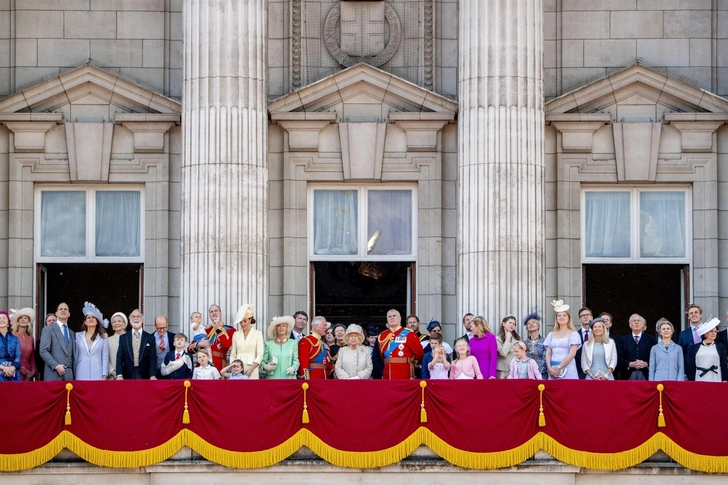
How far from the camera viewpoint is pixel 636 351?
26.3 m

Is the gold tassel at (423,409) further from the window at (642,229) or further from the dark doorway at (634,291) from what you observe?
the window at (642,229)

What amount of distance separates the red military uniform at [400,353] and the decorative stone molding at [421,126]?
6.46 metres

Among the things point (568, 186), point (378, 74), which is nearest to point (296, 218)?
point (378, 74)

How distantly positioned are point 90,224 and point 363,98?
6.14 m

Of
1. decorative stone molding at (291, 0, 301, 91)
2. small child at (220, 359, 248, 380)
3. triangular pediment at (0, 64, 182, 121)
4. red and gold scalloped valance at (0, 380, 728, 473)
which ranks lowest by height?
red and gold scalloped valance at (0, 380, 728, 473)

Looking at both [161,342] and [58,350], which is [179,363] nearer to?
[161,342]

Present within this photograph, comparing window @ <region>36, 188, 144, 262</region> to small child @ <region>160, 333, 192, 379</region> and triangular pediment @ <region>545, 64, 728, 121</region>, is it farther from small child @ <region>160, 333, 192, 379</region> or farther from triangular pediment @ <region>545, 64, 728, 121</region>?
Result: triangular pediment @ <region>545, 64, 728, 121</region>

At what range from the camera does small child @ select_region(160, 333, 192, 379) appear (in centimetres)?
2559

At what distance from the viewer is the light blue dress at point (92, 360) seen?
1026 inches

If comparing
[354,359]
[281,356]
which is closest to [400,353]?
[354,359]

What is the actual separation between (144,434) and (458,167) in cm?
864

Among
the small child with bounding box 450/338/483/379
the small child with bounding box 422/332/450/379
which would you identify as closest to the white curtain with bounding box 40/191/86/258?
the small child with bounding box 422/332/450/379

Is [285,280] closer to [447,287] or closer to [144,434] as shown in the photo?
[447,287]

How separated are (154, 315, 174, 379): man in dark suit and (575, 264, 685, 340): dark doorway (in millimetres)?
9637
